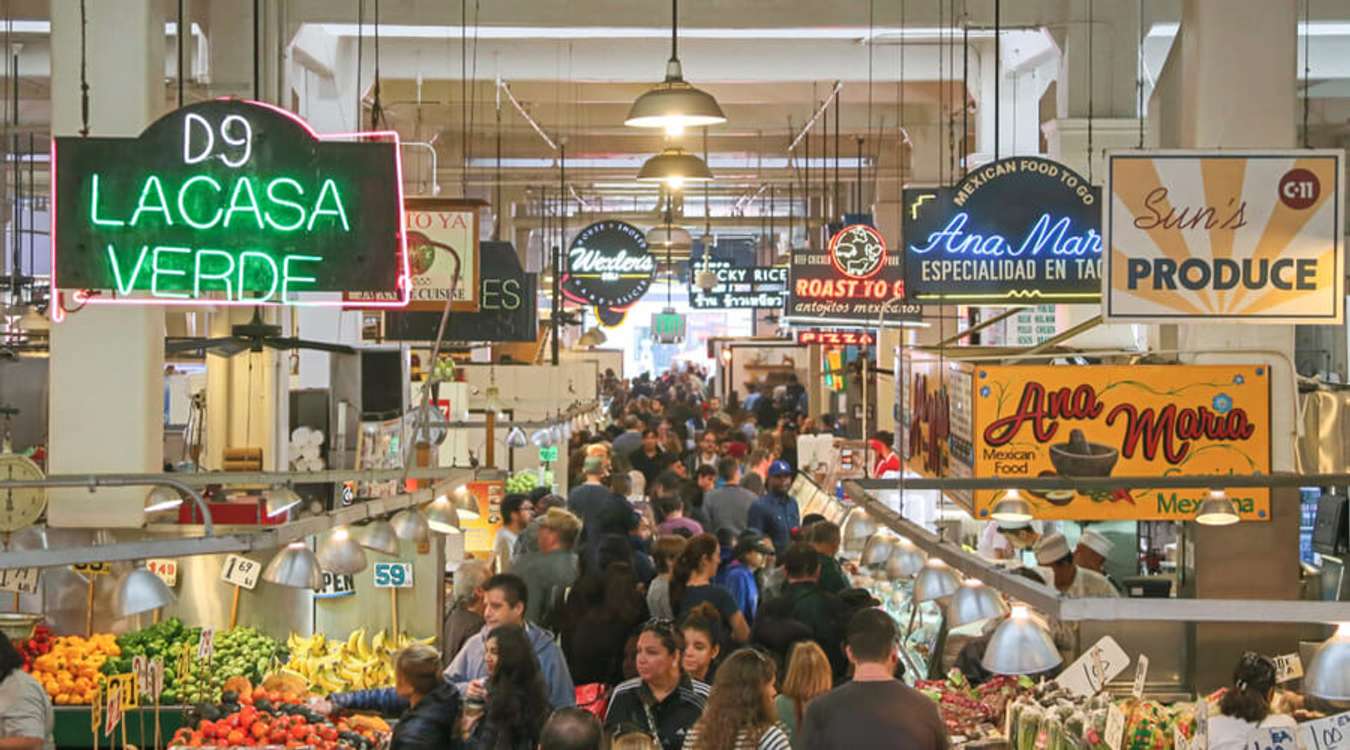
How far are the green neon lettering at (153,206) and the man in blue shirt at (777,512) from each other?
701cm

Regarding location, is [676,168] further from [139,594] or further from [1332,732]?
[1332,732]

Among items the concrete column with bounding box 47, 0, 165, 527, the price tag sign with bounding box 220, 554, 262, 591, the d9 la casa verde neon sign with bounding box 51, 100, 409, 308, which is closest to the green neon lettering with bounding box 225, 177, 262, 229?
the d9 la casa verde neon sign with bounding box 51, 100, 409, 308

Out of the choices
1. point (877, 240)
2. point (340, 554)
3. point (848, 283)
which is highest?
point (877, 240)

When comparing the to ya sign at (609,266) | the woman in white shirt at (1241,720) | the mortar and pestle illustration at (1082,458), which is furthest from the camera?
the to ya sign at (609,266)

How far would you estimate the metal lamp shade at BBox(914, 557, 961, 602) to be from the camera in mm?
7625

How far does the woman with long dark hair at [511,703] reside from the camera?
6.69m

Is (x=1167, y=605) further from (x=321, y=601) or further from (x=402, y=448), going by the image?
(x=402, y=448)

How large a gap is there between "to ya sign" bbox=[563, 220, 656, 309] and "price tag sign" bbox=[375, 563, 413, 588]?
371 inches

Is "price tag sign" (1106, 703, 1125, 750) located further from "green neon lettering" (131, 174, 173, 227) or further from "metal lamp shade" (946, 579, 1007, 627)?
"green neon lettering" (131, 174, 173, 227)

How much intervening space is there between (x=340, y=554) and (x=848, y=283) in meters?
10.5

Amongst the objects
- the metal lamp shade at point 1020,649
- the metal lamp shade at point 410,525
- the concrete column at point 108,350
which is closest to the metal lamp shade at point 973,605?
the metal lamp shade at point 1020,649

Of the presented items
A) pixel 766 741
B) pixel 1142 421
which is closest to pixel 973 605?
pixel 766 741

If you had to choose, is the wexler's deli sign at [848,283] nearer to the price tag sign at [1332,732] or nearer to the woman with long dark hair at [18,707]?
the price tag sign at [1332,732]

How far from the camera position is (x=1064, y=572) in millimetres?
9977
